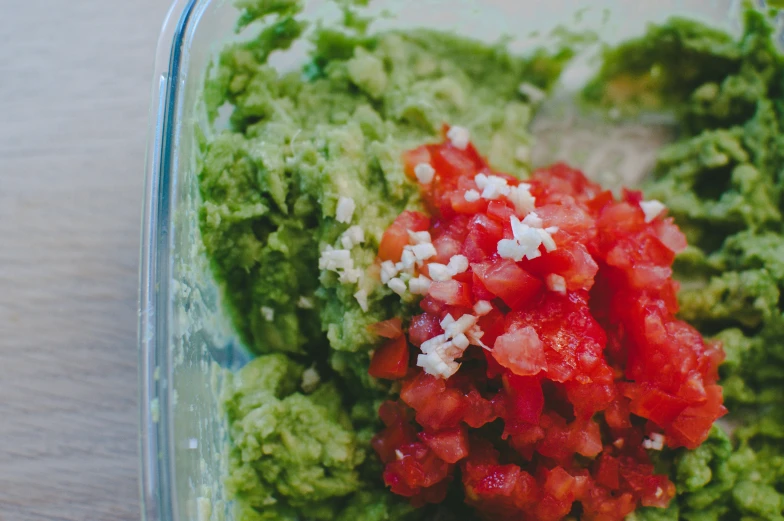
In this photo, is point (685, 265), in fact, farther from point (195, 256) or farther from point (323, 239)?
point (195, 256)

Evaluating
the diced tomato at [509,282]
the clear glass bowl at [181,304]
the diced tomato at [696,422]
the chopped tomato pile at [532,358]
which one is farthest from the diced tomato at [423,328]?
the diced tomato at [696,422]

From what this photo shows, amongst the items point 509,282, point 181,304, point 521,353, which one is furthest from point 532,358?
point 181,304

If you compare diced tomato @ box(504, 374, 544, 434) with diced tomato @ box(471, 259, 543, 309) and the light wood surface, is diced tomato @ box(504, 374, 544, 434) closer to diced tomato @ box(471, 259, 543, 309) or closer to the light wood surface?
diced tomato @ box(471, 259, 543, 309)

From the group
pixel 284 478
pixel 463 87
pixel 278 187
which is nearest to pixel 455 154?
pixel 463 87

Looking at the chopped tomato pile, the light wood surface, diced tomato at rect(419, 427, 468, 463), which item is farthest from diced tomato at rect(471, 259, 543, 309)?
the light wood surface

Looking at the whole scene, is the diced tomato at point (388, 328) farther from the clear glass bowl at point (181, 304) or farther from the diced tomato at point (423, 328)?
the clear glass bowl at point (181, 304)

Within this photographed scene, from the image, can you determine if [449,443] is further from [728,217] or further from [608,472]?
[728,217]
